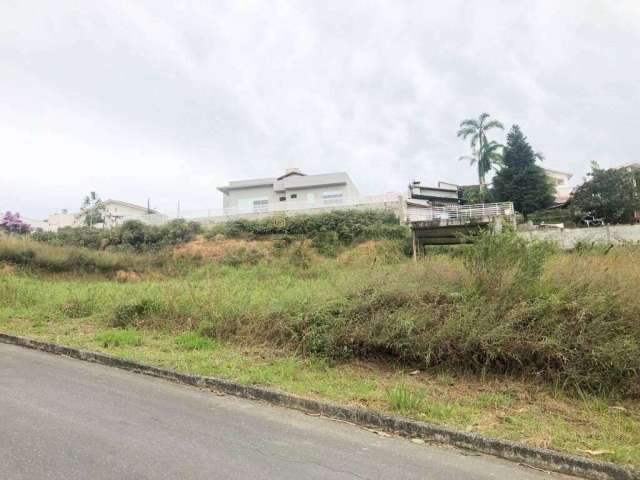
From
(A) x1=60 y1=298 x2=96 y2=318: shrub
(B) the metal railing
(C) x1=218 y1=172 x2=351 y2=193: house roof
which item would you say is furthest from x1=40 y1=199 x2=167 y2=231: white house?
(A) x1=60 y1=298 x2=96 y2=318: shrub

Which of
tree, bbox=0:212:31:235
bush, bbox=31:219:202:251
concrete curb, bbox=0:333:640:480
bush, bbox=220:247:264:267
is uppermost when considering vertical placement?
tree, bbox=0:212:31:235

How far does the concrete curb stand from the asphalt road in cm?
12

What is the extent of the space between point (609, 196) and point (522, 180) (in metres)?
7.68

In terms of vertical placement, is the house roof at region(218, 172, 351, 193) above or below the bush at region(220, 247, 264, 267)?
above

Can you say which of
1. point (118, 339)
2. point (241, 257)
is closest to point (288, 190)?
point (241, 257)

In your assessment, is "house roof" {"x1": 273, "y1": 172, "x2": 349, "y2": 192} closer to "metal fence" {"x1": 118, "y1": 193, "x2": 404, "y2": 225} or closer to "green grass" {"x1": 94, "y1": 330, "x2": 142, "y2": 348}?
"metal fence" {"x1": 118, "y1": 193, "x2": 404, "y2": 225}

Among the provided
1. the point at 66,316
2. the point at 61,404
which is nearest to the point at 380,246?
the point at 66,316

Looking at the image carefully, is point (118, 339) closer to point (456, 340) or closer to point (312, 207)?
point (456, 340)

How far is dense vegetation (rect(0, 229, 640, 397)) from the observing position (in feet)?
16.0

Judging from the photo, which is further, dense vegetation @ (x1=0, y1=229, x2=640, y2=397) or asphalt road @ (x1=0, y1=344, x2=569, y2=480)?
dense vegetation @ (x1=0, y1=229, x2=640, y2=397)

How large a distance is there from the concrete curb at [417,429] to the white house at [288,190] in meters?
31.6

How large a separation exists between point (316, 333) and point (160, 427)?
2787 mm

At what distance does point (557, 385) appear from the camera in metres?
4.83

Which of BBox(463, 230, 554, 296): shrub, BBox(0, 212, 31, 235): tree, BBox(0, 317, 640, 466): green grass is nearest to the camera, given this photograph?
BBox(0, 317, 640, 466): green grass
